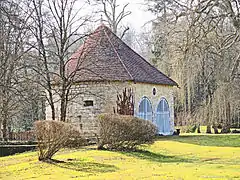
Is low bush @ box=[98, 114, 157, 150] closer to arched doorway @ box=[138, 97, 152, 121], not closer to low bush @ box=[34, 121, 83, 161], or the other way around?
low bush @ box=[34, 121, 83, 161]

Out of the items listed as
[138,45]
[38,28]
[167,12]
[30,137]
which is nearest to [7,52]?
[38,28]

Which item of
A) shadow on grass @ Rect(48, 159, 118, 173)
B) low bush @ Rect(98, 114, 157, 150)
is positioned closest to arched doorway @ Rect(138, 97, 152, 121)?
low bush @ Rect(98, 114, 157, 150)

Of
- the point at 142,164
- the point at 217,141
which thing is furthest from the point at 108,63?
the point at 142,164

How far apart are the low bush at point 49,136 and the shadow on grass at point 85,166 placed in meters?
0.49

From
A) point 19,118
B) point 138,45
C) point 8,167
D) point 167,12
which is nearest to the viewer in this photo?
point 8,167

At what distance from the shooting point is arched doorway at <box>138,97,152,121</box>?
27692 mm

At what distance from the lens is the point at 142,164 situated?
1552cm

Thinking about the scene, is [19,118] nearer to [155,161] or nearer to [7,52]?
[7,52]

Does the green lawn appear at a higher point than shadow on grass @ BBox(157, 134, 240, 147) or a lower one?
lower

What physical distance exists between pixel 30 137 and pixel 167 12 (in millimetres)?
11314

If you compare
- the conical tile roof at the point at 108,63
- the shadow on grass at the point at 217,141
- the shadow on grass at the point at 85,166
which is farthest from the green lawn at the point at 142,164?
the conical tile roof at the point at 108,63

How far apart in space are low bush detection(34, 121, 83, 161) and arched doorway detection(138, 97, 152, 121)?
37.9ft

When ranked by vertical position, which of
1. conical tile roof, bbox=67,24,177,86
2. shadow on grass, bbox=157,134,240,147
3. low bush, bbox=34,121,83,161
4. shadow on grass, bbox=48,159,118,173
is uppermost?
conical tile roof, bbox=67,24,177,86

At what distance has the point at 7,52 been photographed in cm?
2534
